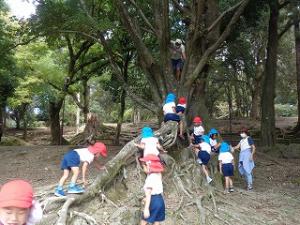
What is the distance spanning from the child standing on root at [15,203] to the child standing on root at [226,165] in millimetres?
8543

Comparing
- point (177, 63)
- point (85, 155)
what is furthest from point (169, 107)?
point (85, 155)

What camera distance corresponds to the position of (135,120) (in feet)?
131

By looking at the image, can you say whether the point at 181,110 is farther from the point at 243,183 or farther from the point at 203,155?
the point at 243,183

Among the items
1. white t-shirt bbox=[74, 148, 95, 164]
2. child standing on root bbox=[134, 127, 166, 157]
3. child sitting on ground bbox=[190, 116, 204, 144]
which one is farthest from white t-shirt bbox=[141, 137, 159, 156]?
child sitting on ground bbox=[190, 116, 204, 144]

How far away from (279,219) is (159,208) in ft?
12.8

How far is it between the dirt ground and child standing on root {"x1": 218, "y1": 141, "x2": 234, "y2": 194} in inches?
10.2

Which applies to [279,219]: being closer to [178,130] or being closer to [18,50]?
[178,130]

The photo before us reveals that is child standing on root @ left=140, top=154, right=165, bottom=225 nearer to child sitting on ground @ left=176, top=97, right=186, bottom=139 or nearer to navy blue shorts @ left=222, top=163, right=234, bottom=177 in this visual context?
child sitting on ground @ left=176, top=97, right=186, bottom=139

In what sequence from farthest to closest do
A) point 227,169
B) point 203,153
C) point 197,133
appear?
point 197,133 < point 227,169 < point 203,153

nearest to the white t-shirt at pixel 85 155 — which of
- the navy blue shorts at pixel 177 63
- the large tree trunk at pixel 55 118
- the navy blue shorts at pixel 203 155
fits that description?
the navy blue shorts at pixel 203 155

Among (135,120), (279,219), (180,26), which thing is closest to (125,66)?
(180,26)

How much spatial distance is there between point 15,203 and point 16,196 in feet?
0.14

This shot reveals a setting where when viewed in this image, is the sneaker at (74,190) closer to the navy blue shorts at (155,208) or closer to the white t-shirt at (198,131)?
the navy blue shorts at (155,208)

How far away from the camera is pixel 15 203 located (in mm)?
2562
